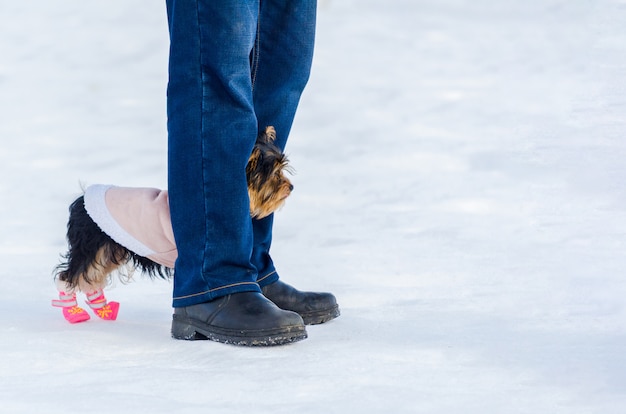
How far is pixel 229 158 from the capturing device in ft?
7.49

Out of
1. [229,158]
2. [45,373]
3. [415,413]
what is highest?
[229,158]

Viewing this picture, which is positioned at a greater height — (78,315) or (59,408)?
(59,408)

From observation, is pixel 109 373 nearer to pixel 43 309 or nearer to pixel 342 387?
pixel 342 387

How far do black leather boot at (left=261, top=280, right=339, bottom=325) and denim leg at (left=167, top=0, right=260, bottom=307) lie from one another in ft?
1.06

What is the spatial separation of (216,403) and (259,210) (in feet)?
3.30

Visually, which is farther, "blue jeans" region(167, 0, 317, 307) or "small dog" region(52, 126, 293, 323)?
"small dog" region(52, 126, 293, 323)

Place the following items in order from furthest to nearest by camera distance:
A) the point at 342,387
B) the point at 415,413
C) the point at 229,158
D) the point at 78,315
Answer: the point at 78,315 → the point at 229,158 → the point at 342,387 → the point at 415,413

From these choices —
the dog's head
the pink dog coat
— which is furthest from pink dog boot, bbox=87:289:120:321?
the dog's head

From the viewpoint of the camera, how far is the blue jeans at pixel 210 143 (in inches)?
88.8

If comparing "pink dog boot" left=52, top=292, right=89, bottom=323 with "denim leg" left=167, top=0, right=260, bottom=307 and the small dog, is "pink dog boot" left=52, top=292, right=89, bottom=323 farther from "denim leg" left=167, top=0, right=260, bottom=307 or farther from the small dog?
"denim leg" left=167, top=0, right=260, bottom=307

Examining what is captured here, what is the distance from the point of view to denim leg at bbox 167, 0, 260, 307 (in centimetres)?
226

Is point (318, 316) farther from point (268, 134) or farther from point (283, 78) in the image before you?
point (283, 78)

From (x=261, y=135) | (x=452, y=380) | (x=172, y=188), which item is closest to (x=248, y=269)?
(x=172, y=188)

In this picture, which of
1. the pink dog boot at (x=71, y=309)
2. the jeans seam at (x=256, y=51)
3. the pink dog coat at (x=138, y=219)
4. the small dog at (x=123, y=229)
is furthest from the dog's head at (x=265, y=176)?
the pink dog boot at (x=71, y=309)
